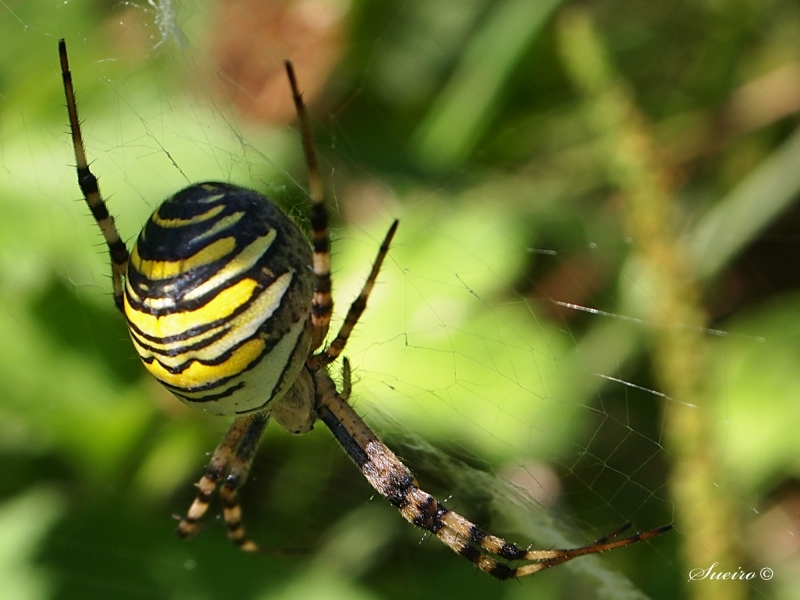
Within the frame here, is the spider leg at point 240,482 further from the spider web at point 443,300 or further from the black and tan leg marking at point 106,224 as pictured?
the black and tan leg marking at point 106,224

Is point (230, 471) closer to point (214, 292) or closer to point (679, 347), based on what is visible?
point (214, 292)

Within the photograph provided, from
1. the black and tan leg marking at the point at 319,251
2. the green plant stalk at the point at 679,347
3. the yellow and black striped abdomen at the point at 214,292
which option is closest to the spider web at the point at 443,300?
the green plant stalk at the point at 679,347

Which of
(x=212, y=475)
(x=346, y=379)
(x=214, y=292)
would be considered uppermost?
(x=214, y=292)

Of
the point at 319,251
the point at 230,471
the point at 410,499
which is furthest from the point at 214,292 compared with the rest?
the point at 230,471

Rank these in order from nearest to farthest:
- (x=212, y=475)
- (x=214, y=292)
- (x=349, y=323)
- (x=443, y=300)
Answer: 1. (x=214, y=292)
2. (x=349, y=323)
3. (x=443, y=300)
4. (x=212, y=475)

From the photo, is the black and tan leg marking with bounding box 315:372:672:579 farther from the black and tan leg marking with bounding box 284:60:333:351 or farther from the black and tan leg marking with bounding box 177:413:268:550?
the black and tan leg marking with bounding box 284:60:333:351

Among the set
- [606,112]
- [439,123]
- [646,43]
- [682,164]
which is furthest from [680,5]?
[606,112]
